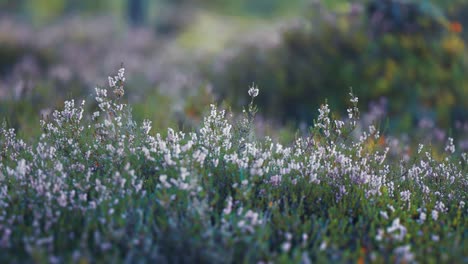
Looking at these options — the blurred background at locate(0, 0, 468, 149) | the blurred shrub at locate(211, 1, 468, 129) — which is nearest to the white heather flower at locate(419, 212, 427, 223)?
the blurred background at locate(0, 0, 468, 149)

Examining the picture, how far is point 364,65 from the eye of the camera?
8.12m

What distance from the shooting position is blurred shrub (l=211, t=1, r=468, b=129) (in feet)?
25.5

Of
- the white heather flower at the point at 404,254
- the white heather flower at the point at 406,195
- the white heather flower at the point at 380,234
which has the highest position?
the white heather flower at the point at 406,195

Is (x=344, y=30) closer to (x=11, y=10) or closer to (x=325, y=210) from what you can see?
(x=325, y=210)

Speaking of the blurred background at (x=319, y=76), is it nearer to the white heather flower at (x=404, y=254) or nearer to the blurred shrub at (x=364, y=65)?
the blurred shrub at (x=364, y=65)

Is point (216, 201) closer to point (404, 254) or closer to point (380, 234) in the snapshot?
point (380, 234)

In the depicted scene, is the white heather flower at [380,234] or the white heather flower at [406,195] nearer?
the white heather flower at [380,234]

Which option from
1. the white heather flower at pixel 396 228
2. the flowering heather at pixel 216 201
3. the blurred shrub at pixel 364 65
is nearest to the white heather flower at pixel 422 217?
the flowering heather at pixel 216 201

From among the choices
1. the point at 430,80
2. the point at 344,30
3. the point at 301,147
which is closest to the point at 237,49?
the point at 344,30

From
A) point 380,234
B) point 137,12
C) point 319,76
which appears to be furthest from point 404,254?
→ point 137,12

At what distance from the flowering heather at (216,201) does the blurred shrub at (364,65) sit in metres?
3.81

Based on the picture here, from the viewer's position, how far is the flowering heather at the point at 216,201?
2867mm

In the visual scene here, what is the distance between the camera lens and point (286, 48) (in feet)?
28.9

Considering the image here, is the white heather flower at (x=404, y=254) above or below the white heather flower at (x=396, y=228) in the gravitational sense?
below
